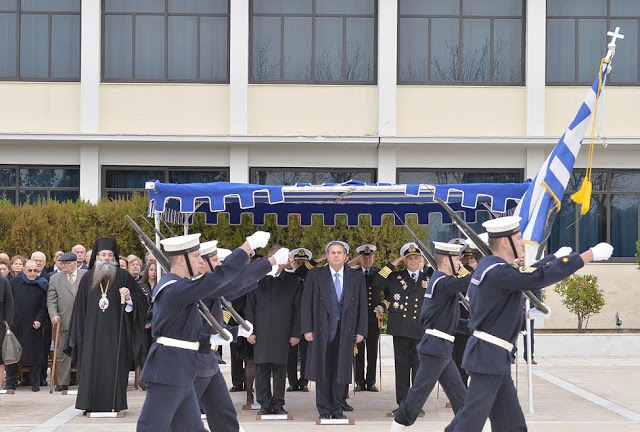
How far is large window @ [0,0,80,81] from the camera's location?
24.1 metres

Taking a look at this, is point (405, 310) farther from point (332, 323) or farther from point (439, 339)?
point (439, 339)

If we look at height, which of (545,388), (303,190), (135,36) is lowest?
(545,388)

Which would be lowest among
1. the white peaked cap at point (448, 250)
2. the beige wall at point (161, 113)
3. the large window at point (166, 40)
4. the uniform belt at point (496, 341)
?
the uniform belt at point (496, 341)

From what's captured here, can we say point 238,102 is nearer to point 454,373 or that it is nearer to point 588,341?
point 588,341

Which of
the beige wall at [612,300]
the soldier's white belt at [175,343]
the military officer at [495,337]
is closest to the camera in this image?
the soldier's white belt at [175,343]

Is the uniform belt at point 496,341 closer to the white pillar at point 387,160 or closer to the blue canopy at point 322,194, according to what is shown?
the blue canopy at point 322,194

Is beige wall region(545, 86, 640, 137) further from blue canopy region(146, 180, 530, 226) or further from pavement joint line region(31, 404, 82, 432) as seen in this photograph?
pavement joint line region(31, 404, 82, 432)

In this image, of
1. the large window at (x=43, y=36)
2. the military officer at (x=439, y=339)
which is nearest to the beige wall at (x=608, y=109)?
the large window at (x=43, y=36)

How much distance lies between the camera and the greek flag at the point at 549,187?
1180 cm

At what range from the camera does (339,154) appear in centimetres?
2408

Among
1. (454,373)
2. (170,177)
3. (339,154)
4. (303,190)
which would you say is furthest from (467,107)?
(454,373)

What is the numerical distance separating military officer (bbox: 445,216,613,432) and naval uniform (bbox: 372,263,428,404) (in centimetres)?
401

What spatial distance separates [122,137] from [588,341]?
1033 cm

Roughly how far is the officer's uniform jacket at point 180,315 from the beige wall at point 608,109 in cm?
1707
